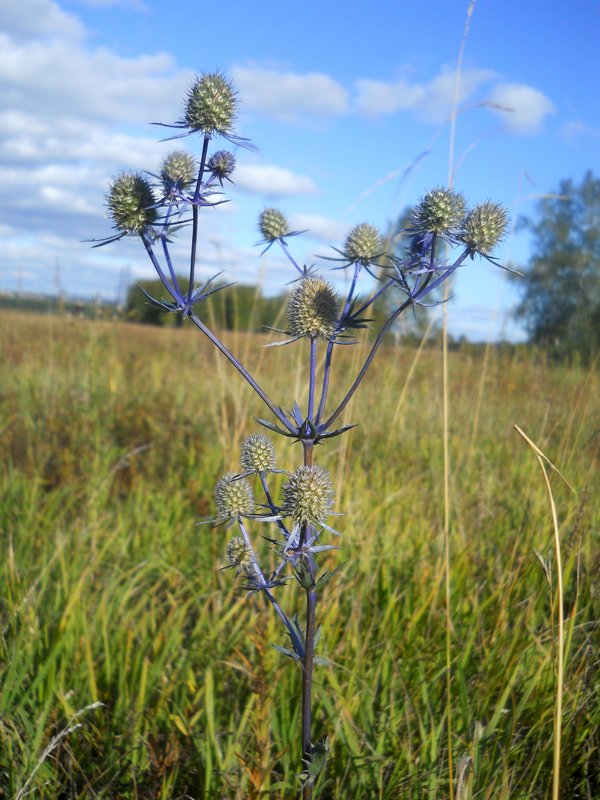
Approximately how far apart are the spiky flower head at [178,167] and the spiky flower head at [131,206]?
0.07 metres

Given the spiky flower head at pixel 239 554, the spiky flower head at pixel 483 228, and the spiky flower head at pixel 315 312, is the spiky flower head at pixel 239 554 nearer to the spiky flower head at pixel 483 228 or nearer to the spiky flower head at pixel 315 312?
the spiky flower head at pixel 315 312

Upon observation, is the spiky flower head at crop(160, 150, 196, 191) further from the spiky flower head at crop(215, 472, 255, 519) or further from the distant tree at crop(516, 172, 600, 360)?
the distant tree at crop(516, 172, 600, 360)

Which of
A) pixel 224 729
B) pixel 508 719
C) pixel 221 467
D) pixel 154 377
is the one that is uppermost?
pixel 154 377

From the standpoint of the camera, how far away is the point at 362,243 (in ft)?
5.04

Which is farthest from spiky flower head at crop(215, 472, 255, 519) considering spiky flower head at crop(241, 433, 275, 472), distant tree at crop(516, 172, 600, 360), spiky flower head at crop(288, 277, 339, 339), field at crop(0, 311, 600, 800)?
distant tree at crop(516, 172, 600, 360)

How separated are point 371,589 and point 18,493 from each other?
2.10 meters

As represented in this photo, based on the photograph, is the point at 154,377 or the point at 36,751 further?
the point at 154,377

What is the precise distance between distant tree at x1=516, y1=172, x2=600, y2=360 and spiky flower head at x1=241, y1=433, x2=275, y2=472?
7.81 m

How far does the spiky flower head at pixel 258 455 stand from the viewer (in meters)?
1.48

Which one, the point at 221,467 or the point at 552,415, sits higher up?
the point at 552,415

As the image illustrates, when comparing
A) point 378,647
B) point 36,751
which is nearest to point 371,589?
point 378,647

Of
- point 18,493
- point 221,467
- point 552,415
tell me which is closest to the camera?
point 18,493

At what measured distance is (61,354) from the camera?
274 inches

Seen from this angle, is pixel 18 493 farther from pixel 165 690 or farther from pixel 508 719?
pixel 508 719
